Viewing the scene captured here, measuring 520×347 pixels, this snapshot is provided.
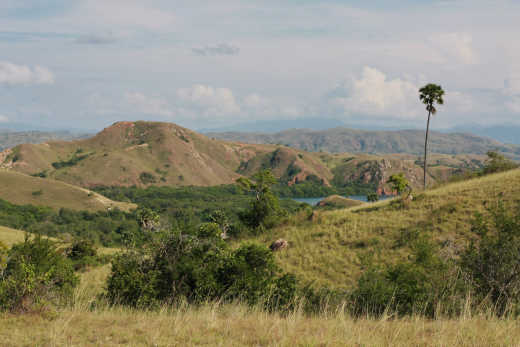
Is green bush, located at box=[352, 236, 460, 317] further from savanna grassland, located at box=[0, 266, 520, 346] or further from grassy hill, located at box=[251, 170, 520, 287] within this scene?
grassy hill, located at box=[251, 170, 520, 287]

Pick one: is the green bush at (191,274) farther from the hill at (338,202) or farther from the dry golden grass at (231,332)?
the hill at (338,202)

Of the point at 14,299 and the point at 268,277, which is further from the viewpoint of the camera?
the point at 268,277

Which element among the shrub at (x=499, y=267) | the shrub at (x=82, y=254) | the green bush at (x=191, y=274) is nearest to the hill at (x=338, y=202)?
the shrub at (x=82, y=254)

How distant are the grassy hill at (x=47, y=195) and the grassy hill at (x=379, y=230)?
169275mm

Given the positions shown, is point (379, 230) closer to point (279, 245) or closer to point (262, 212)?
point (279, 245)

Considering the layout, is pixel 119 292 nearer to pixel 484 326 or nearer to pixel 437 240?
pixel 484 326

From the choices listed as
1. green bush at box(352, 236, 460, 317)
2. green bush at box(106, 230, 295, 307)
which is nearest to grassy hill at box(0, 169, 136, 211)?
green bush at box(106, 230, 295, 307)

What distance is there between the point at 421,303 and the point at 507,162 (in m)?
46.2

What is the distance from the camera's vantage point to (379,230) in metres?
31.0

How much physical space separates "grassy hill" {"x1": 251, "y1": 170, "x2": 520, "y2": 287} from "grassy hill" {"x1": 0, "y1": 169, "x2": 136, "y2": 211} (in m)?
169

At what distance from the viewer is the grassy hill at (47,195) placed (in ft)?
591

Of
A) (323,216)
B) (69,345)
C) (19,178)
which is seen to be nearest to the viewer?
(69,345)

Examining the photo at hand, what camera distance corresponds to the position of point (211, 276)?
14.9 metres

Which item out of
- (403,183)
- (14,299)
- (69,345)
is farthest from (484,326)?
(403,183)
